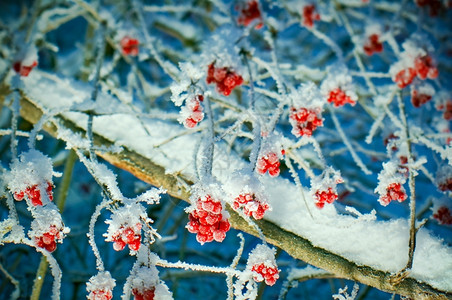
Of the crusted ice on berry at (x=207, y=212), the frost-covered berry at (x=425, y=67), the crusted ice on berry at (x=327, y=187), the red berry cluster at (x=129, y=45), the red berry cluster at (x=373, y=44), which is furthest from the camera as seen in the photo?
the red berry cluster at (x=129, y=45)

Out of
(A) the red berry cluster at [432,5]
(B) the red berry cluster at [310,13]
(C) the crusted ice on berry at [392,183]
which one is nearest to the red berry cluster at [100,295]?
(C) the crusted ice on berry at [392,183]

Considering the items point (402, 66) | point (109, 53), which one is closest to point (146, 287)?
point (402, 66)

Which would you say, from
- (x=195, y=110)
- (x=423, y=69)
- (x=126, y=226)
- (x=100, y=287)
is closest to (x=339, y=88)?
(x=423, y=69)

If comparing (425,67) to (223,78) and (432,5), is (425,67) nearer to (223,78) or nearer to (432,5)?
(432,5)

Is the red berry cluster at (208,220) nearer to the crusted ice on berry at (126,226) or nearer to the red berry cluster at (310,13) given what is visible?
the crusted ice on berry at (126,226)

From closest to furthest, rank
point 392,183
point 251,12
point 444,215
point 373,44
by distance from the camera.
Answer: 1. point 392,183
2. point 444,215
3. point 251,12
4. point 373,44

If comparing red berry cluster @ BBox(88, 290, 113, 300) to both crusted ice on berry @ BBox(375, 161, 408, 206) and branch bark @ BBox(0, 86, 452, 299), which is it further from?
crusted ice on berry @ BBox(375, 161, 408, 206)
